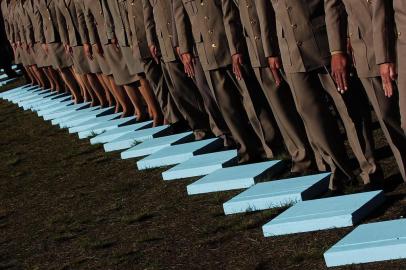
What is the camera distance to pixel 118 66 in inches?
507

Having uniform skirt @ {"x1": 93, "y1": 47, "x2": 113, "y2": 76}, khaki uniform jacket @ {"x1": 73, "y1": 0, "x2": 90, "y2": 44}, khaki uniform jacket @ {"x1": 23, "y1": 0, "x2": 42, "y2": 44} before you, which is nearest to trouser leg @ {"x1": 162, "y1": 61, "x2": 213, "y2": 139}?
uniform skirt @ {"x1": 93, "y1": 47, "x2": 113, "y2": 76}

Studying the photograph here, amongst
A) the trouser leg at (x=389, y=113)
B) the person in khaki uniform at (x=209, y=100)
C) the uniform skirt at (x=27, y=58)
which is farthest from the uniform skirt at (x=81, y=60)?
the trouser leg at (x=389, y=113)

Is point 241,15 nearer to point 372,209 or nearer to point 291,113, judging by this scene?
point 291,113

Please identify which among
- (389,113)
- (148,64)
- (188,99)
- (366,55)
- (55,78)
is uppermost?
(366,55)

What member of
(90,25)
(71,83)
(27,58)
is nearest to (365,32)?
(90,25)

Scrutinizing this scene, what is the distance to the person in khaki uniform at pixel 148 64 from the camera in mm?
11453

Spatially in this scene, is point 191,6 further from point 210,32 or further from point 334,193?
point 334,193

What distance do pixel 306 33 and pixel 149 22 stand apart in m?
3.96

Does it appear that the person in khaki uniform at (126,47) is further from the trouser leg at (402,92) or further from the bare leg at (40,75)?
the bare leg at (40,75)

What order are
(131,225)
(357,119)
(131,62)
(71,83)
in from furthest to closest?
(71,83), (131,62), (131,225), (357,119)

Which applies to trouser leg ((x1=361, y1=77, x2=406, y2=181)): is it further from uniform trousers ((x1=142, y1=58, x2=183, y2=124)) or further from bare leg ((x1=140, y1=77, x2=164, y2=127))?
bare leg ((x1=140, y1=77, x2=164, y2=127))

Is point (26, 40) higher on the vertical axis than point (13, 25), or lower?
lower

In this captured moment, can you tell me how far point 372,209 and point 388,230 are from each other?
2.33 feet

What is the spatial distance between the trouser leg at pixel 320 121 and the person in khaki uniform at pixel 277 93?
0.53 m
